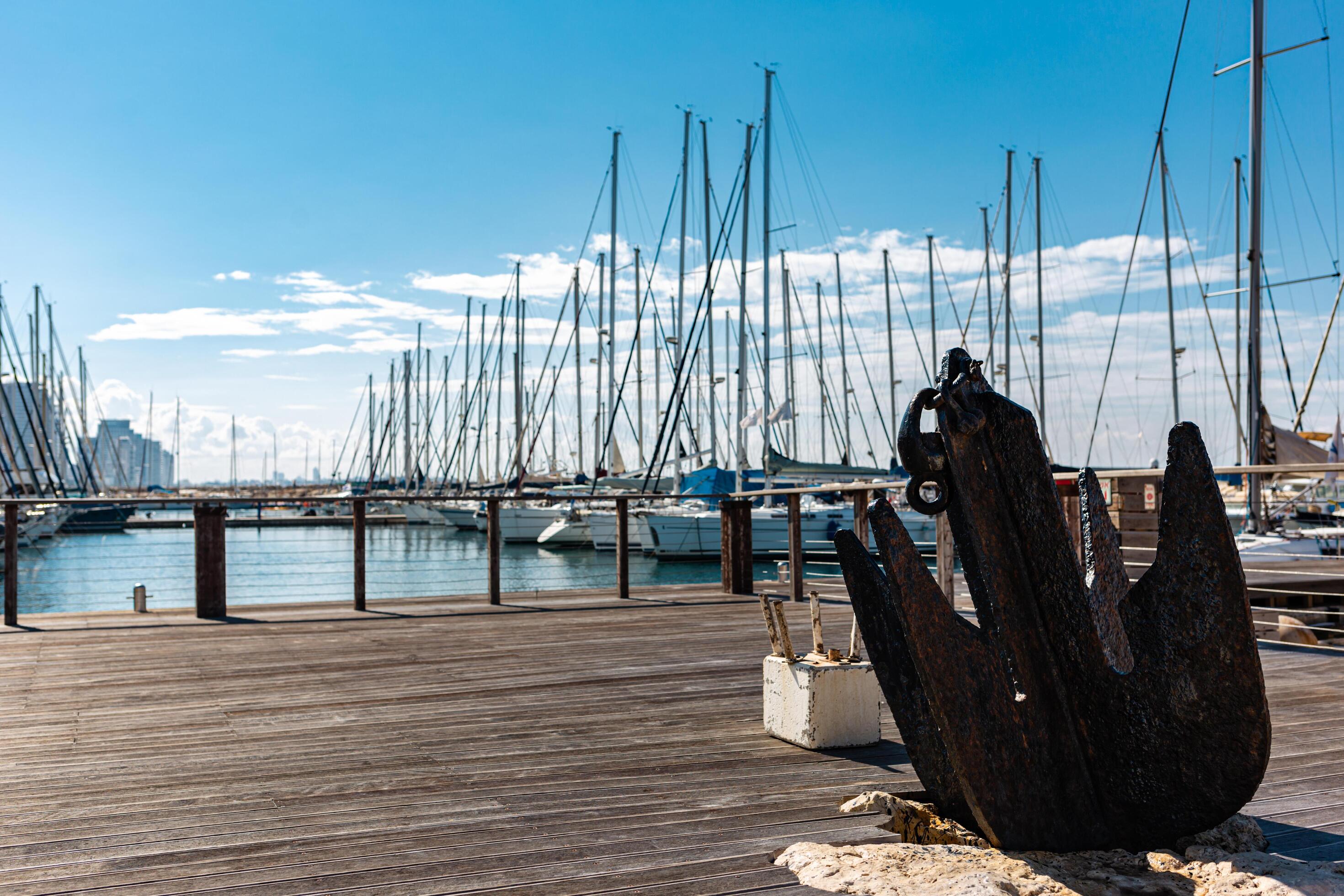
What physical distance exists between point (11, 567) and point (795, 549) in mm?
7395

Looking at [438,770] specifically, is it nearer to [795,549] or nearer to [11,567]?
[795,549]

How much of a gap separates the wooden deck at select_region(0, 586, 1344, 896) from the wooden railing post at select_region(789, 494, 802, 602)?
2715mm

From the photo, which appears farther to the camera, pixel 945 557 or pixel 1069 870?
pixel 945 557

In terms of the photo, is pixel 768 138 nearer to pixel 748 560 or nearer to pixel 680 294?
pixel 680 294

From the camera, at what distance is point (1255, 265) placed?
602 inches

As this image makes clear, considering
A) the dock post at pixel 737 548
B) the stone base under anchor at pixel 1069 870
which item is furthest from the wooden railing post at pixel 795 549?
the stone base under anchor at pixel 1069 870

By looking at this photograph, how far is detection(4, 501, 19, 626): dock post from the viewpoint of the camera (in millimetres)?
8555

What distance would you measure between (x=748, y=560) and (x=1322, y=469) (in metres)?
6.26

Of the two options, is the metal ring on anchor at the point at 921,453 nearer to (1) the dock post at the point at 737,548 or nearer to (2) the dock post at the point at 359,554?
(2) the dock post at the point at 359,554

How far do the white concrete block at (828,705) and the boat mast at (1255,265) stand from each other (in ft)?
41.6

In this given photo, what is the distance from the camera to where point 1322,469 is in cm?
606

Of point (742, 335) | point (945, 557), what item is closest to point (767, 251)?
point (742, 335)

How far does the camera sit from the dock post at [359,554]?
31.8 feet

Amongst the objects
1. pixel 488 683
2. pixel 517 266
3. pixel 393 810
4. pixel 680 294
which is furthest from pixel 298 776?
pixel 517 266
